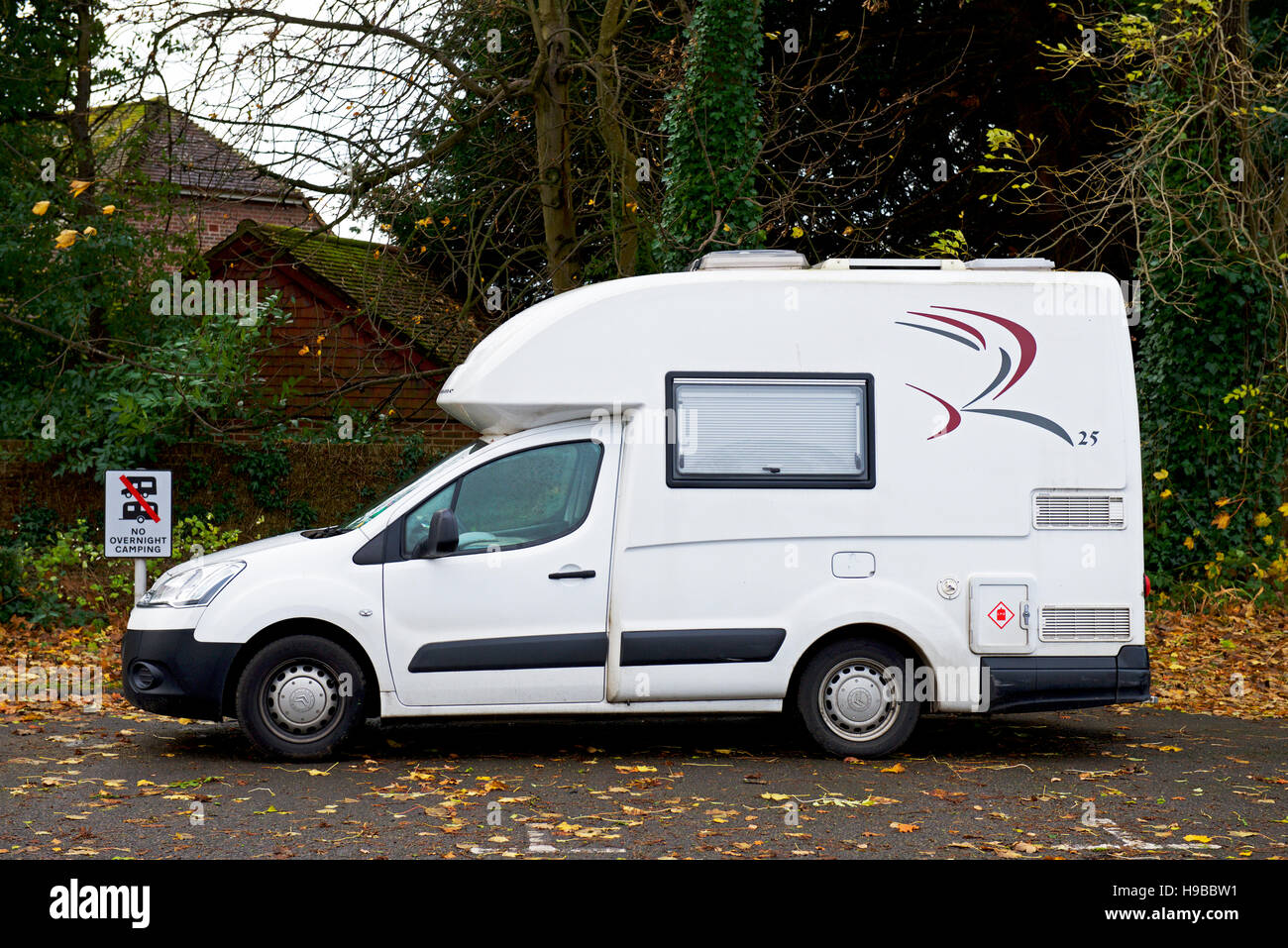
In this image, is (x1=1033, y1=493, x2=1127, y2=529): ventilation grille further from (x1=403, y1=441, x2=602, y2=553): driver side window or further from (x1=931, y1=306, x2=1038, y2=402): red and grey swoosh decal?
(x1=403, y1=441, x2=602, y2=553): driver side window

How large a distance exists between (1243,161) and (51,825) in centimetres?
1300

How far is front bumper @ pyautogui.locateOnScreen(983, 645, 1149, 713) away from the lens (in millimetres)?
8156

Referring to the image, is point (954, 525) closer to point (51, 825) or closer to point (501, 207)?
point (51, 825)

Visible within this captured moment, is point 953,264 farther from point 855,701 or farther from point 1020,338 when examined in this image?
point 855,701

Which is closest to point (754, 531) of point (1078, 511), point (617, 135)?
point (1078, 511)

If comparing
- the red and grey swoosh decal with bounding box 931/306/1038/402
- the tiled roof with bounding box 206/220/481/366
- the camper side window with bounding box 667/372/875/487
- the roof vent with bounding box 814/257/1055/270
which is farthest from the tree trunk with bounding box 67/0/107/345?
the red and grey swoosh decal with bounding box 931/306/1038/402

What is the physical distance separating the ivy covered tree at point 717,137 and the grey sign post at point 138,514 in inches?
235

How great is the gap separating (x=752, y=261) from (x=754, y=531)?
5.84 ft

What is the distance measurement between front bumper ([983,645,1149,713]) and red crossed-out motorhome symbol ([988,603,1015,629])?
22 cm

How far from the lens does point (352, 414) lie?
16656 millimetres

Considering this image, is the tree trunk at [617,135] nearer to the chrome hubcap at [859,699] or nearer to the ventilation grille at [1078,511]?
the ventilation grille at [1078,511]

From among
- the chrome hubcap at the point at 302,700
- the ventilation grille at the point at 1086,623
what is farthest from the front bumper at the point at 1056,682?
the chrome hubcap at the point at 302,700

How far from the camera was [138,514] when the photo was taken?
11.0 meters

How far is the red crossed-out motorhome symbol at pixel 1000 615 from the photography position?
8.16m
